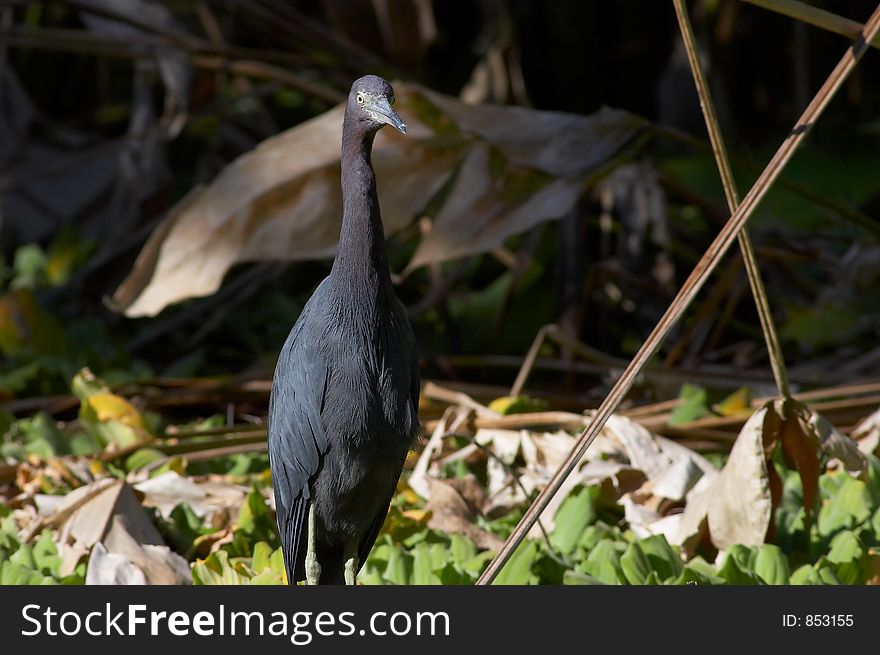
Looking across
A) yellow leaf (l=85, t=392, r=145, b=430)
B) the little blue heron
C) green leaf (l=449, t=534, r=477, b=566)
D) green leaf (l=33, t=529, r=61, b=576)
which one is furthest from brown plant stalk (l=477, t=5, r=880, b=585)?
yellow leaf (l=85, t=392, r=145, b=430)

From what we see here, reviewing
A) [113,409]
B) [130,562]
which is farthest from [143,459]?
[130,562]

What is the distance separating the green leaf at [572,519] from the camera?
2818 mm

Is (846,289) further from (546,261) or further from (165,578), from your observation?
(165,578)

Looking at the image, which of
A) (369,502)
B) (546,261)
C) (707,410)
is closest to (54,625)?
(369,502)

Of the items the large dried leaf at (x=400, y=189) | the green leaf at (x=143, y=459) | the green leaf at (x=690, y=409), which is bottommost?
the green leaf at (x=143, y=459)

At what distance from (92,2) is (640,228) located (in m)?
2.51

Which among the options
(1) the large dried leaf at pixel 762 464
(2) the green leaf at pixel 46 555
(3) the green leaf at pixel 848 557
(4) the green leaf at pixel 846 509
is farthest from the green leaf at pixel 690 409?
(2) the green leaf at pixel 46 555

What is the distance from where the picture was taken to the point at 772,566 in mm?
2463

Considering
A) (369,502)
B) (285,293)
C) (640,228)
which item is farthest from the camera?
(285,293)

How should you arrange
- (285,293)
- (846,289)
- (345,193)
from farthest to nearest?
(285,293), (846,289), (345,193)

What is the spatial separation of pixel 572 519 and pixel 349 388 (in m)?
0.96

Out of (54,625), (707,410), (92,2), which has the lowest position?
(54,625)

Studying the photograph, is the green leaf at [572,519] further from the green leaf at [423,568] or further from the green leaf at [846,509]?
the green leaf at [846,509]

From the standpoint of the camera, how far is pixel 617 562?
8.19ft
